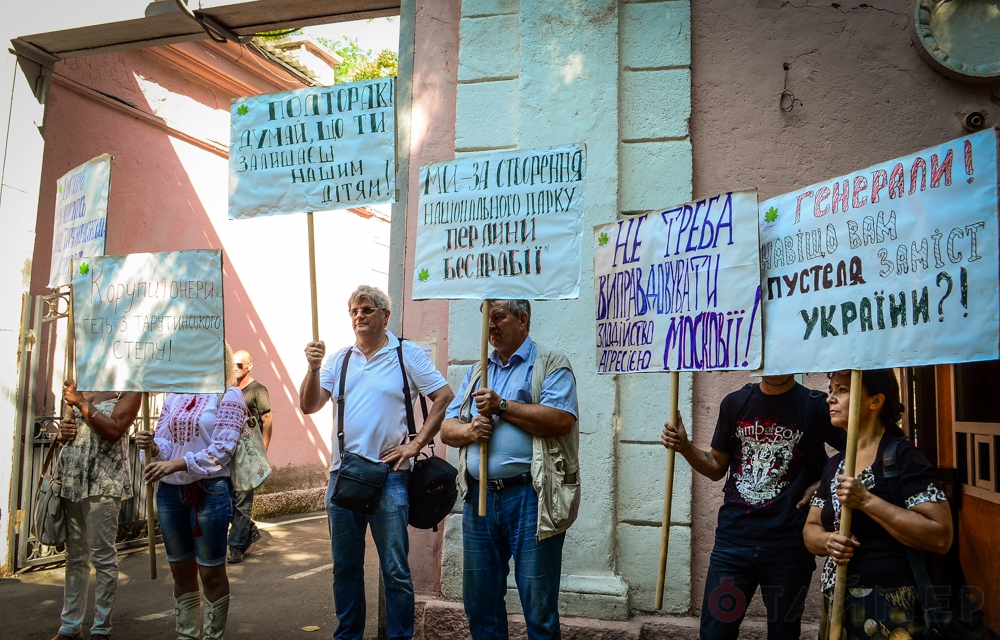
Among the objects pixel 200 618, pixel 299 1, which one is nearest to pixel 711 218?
pixel 200 618

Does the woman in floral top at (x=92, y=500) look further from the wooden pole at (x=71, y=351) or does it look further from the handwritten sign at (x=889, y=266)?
the handwritten sign at (x=889, y=266)

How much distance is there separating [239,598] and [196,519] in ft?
7.11

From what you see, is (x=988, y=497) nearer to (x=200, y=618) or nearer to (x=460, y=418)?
(x=460, y=418)

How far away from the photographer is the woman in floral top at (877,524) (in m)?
2.62

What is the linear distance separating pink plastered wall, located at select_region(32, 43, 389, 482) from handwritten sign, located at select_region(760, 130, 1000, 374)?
6241 mm

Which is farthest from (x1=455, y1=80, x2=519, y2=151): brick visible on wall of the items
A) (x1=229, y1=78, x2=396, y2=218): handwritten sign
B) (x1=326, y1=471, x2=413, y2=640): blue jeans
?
(x1=326, y1=471, x2=413, y2=640): blue jeans

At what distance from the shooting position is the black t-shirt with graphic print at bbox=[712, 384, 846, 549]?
3.23 m

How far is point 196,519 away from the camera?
430cm

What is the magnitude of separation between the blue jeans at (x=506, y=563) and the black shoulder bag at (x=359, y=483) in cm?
60

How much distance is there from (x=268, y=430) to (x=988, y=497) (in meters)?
5.95

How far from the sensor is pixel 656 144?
505 cm

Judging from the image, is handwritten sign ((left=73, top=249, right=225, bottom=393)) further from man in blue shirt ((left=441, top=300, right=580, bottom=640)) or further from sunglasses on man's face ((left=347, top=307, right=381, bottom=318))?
man in blue shirt ((left=441, top=300, right=580, bottom=640))

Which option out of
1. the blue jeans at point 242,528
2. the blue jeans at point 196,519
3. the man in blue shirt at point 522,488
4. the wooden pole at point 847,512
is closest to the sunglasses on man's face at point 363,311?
the man in blue shirt at point 522,488

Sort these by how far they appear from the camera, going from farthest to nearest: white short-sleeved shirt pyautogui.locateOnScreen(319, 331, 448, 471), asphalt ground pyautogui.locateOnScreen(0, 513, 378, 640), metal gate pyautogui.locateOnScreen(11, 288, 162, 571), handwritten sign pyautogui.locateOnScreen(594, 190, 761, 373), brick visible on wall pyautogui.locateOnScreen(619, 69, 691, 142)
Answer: metal gate pyautogui.locateOnScreen(11, 288, 162, 571) → asphalt ground pyautogui.locateOnScreen(0, 513, 378, 640) → brick visible on wall pyautogui.locateOnScreen(619, 69, 691, 142) → white short-sleeved shirt pyautogui.locateOnScreen(319, 331, 448, 471) → handwritten sign pyautogui.locateOnScreen(594, 190, 761, 373)
